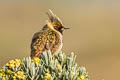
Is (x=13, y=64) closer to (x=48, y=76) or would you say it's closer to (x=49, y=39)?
(x=48, y=76)

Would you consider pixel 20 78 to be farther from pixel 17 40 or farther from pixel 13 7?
pixel 13 7

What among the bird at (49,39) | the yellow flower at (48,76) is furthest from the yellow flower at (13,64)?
the bird at (49,39)

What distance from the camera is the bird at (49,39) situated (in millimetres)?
9016

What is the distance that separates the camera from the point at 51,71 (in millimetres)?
6715

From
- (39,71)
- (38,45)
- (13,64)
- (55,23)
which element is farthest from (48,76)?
(55,23)

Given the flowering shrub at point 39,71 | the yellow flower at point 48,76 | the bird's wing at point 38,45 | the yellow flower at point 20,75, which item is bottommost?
the yellow flower at point 48,76

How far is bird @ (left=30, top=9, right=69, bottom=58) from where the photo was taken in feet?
29.6

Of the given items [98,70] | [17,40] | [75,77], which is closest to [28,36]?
[17,40]

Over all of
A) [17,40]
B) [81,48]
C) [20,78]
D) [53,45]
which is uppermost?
[17,40]

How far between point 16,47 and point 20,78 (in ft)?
57.6

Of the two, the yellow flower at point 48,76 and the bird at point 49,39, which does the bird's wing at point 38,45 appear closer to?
the bird at point 49,39

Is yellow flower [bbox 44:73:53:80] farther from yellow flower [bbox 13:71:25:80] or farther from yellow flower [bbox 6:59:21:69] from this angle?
yellow flower [bbox 6:59:21:69]

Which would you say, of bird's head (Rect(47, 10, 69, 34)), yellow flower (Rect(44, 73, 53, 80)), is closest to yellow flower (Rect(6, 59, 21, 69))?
yellow flower (Rect(44, 73, 53, 80))

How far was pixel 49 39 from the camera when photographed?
364 inches
